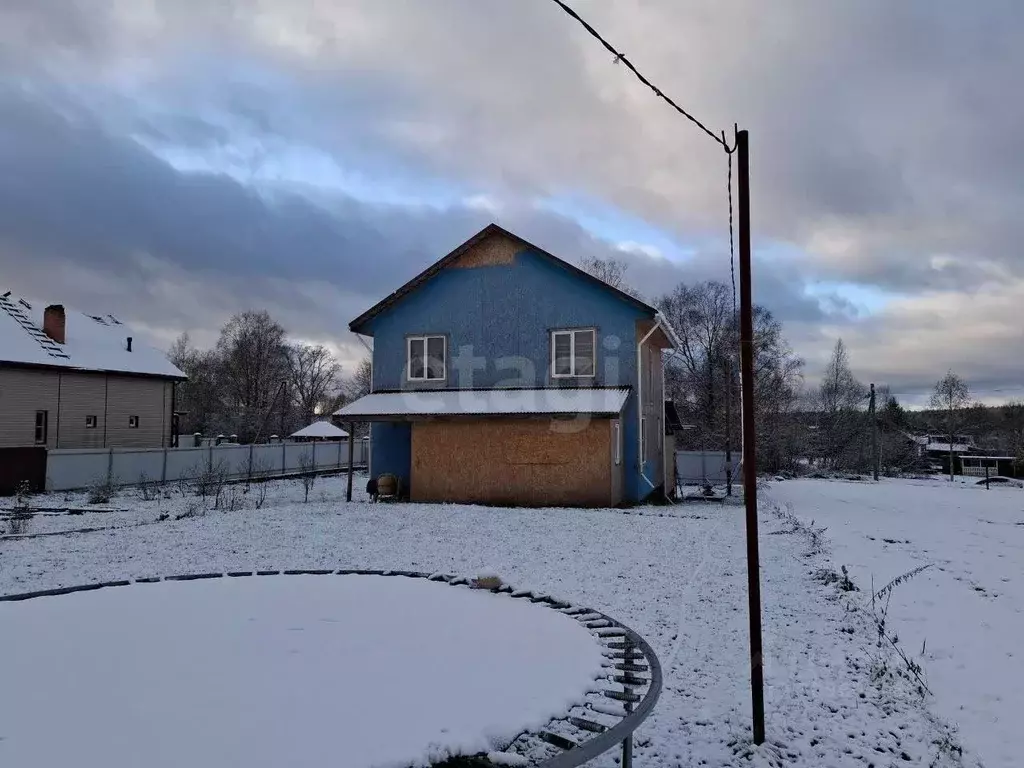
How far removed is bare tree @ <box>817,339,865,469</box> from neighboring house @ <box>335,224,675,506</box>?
33354 mm

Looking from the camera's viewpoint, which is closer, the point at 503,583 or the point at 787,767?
the point at 787,767

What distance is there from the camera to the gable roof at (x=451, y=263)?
17578 mm

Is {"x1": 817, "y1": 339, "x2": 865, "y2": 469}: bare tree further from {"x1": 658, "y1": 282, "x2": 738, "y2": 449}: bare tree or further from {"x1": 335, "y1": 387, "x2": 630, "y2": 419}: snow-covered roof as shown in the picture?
{"x1": 335, "y1": 387, "x2": 630, "y2": 419}: snow-covered roof

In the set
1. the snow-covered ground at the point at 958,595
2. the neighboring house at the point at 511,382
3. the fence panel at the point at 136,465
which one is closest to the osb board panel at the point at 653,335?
the neighboring house at the point at 511,382

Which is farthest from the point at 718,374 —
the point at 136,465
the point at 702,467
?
the point at 136,465

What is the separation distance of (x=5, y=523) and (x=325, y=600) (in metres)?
13.0

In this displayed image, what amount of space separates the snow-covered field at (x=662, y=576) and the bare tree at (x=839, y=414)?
33.2 meters

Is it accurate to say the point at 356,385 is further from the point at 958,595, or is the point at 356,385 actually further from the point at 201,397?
the point at 958,595

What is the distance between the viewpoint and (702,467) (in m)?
30.8

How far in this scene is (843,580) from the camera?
347 inches

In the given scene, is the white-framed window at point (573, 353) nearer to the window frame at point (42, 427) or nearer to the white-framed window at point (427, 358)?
the white-framed window at point (427, 358)

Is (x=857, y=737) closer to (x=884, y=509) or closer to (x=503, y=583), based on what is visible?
(x=503, y=583)

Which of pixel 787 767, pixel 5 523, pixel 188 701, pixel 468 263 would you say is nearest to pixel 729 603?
pixel 787 767

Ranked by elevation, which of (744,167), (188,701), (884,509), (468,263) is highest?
(468,263)
